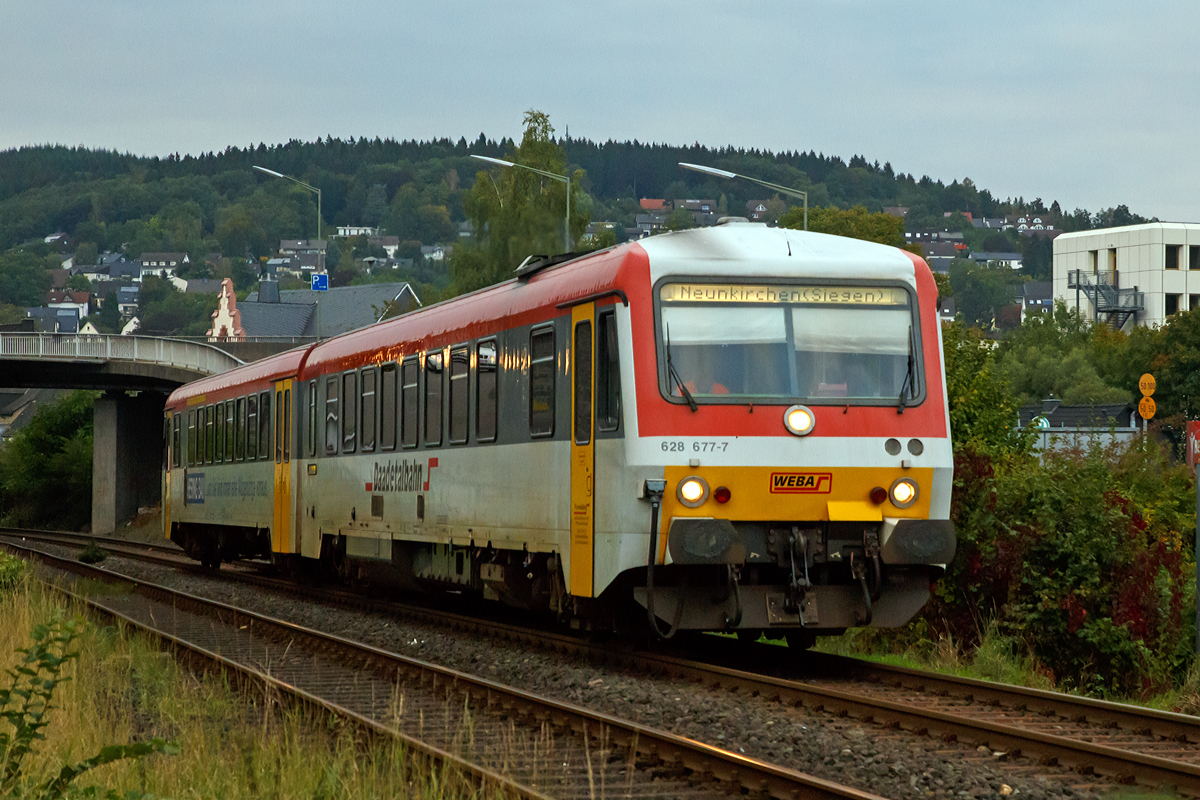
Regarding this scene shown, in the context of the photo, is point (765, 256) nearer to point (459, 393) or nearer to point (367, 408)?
point (459, 393)

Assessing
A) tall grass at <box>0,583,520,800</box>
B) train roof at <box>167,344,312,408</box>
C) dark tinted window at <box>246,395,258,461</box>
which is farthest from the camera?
dark tinted window at <box>246,395,258,461</box>

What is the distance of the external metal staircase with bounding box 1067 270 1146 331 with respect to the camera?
3723 inches

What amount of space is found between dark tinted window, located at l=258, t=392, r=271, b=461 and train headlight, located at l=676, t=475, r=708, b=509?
1247 cm

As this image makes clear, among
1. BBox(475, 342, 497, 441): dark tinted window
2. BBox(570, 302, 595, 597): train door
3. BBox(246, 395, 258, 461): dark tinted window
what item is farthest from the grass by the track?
BBox(246, 395, 258, 461): dark tinted window

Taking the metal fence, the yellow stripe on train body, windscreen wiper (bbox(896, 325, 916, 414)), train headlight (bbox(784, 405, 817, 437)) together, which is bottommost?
the yellow stripe on train body

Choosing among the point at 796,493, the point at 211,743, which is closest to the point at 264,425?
the point at 796,493

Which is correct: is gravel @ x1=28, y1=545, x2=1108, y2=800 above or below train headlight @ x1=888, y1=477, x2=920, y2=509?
below

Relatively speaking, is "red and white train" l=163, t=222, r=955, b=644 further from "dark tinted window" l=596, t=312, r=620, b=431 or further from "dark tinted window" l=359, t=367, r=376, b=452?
"dark tinted window" l=359, t=367, r=376, b=452

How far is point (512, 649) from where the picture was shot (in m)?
13.8

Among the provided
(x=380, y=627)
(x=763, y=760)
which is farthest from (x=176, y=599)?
(x=763, y=760)

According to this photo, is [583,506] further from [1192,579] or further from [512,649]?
[1192,579]

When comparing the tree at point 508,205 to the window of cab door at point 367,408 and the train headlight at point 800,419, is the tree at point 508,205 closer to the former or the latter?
the window of cab door at point 367,408

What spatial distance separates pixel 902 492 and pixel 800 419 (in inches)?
36.9

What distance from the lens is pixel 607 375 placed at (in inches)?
464
